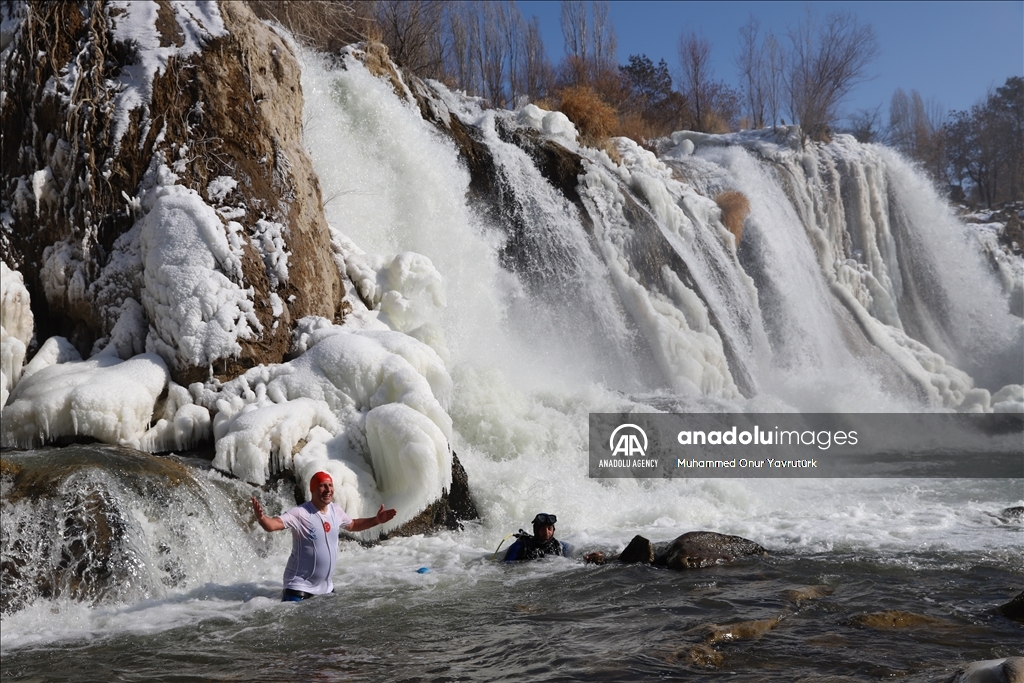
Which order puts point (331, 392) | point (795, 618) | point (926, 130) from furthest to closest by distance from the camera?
point (926, 130), point (331, 392), point (795, 618)

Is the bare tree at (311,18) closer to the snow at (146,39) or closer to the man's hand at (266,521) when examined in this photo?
the snow at (146,39)

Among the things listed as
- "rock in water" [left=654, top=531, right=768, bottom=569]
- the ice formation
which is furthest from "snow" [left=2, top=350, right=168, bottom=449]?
"rock in water" [left=654, top=531, right=768, bottom=569]

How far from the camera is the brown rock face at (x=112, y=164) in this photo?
850 centimetres

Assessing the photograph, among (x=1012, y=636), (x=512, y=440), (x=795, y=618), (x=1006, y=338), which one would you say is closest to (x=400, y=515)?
(x=512, y=440)

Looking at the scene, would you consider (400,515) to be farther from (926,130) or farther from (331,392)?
(926,130)

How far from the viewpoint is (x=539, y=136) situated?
1473cm

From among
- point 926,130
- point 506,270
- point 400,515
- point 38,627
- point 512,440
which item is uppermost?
point 926,130

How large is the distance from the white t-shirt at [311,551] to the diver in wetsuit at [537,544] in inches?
58.0

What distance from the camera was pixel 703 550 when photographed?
20.8 ft

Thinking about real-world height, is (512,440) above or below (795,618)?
above

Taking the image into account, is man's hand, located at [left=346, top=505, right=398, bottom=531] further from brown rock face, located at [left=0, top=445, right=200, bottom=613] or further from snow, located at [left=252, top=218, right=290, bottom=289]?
snow, located at [left=252, top=218, right=290, bottom=289]

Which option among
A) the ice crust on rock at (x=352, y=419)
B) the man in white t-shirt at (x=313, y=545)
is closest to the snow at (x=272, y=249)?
the ice crust on rock at (x=352, y=419)

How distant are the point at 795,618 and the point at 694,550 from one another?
144 centimetres

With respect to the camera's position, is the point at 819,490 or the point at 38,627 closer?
the point at 38,627
